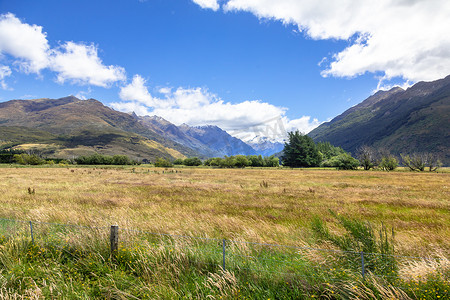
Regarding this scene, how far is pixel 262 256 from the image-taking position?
581 centimetres

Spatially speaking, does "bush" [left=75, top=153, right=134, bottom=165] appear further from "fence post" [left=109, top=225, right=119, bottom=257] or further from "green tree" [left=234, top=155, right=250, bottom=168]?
"fence post" [left=109, top=225, right=119, bottom=257]

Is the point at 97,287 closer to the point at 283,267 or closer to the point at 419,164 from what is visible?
the point at 283,267

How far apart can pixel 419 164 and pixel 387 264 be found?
83437mm

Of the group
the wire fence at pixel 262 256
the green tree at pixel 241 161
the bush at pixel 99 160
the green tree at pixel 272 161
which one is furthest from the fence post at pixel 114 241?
the bush at pixel 99 160

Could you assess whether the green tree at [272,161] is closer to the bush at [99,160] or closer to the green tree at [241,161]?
the green tree at [241,161]

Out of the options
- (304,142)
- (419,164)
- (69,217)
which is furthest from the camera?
(304,142)

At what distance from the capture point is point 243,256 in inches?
216

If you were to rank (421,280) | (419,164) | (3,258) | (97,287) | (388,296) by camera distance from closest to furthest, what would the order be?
(388,296), (421,280), (97,287), (3,258), (419,164)

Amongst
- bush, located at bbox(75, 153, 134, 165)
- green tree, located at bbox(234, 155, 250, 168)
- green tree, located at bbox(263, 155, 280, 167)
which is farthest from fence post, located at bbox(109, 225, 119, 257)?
bush, located at bbox(75, 153, 134, 165)

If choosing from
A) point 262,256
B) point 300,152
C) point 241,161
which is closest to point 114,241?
point 262,256

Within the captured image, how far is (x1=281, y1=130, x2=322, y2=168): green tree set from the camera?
337ft

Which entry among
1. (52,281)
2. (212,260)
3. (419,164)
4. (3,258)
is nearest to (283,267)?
(212,260)

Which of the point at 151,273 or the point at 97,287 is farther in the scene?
the point at 151,273

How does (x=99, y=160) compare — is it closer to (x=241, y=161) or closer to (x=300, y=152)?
(x=241, y=161)
